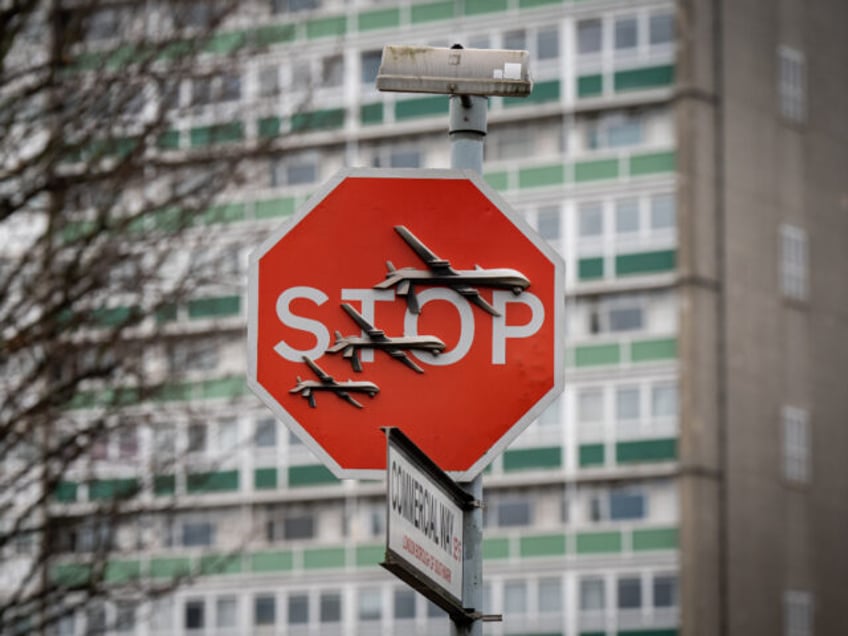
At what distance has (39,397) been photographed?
57.7 feet

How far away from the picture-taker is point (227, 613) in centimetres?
5891

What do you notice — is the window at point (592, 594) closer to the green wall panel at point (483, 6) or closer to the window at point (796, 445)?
the window at point (796, 445)

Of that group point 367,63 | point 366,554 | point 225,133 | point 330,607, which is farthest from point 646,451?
point 225,133

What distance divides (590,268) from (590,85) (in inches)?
177

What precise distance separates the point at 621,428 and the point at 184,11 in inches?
1480

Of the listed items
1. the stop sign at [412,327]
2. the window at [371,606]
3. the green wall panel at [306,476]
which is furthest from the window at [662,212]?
the stop sign at [412,327]

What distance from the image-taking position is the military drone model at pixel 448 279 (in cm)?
596

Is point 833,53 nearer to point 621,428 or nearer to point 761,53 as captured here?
point 761,53

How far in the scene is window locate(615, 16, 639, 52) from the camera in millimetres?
56938

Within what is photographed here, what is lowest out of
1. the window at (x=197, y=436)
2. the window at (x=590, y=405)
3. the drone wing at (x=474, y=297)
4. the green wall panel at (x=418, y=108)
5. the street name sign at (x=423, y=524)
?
the street name sign at (x=423, y=524)

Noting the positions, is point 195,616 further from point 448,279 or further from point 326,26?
point 448,279

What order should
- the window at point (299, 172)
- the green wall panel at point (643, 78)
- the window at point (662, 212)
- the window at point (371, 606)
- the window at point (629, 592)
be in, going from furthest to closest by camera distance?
the window at point (299, 172)
the window at point (371, 606)
the green wall panel at point (643, 78)
the window at point (662, 212)
the window at point (629, 592)

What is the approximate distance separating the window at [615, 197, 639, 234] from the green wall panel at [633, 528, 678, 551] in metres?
7.20

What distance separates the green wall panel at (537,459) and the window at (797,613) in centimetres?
630
